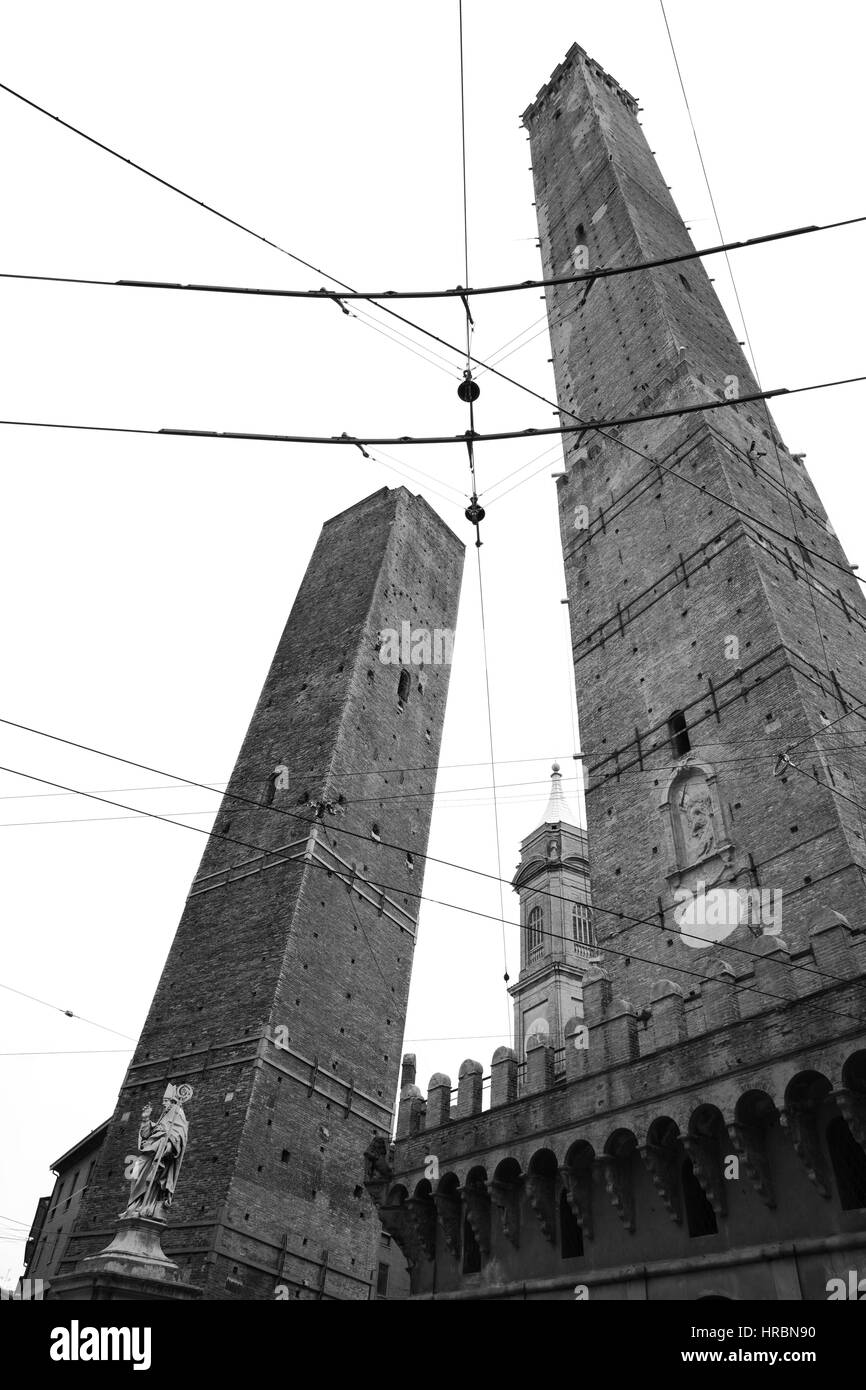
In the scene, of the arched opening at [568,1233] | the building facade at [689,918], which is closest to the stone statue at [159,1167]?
the building facade at [689,918]

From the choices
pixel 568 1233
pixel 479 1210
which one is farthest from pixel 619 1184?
pixel 479 1210

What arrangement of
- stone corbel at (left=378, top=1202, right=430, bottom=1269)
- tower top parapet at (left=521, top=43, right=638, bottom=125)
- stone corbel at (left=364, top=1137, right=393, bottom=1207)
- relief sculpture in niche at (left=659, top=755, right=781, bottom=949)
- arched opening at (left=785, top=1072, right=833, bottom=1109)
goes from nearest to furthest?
arched opening at (left=785, top=1072, right=833, bottom=1109)
relief sculpture in niche at (left=659, top=755, right=781, bottom=949)
stone corbel at (left=378, top=1202, right=430, bottom=1269)
stone corbel at (left=364, top=1137, right=393, bottom=1207)
tower top parapet at (left=521, top=43, right=638, bottom=125)

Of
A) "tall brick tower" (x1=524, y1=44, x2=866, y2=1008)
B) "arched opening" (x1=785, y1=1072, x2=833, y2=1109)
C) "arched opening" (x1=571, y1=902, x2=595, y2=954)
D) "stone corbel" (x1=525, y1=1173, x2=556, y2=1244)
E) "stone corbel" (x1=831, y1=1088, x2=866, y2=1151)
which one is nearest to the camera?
"stone corbel" (x1=831, y1=1088, x2=866, y2=1151)

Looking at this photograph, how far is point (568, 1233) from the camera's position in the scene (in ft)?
39.4

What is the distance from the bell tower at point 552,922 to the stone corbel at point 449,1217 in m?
22.3

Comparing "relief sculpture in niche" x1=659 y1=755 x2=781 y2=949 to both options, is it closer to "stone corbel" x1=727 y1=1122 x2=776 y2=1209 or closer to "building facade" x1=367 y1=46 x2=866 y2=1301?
"building facade" x1=367 y1=46 x2=866 y2=1301

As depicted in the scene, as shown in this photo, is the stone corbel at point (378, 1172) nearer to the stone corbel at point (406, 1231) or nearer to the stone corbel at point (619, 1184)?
the stone corbel at point (406, 1231)

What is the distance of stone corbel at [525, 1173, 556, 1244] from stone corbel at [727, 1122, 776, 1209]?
300cm

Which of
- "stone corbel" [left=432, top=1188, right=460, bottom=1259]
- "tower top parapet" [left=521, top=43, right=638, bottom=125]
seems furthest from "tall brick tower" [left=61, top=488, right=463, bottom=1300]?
"tower top parapet" [left=521, top=43, right=638, bottom=125]

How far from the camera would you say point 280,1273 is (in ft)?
52.6

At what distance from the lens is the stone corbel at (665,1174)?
1074 centimetres

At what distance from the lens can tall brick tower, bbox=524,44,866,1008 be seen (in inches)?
535
